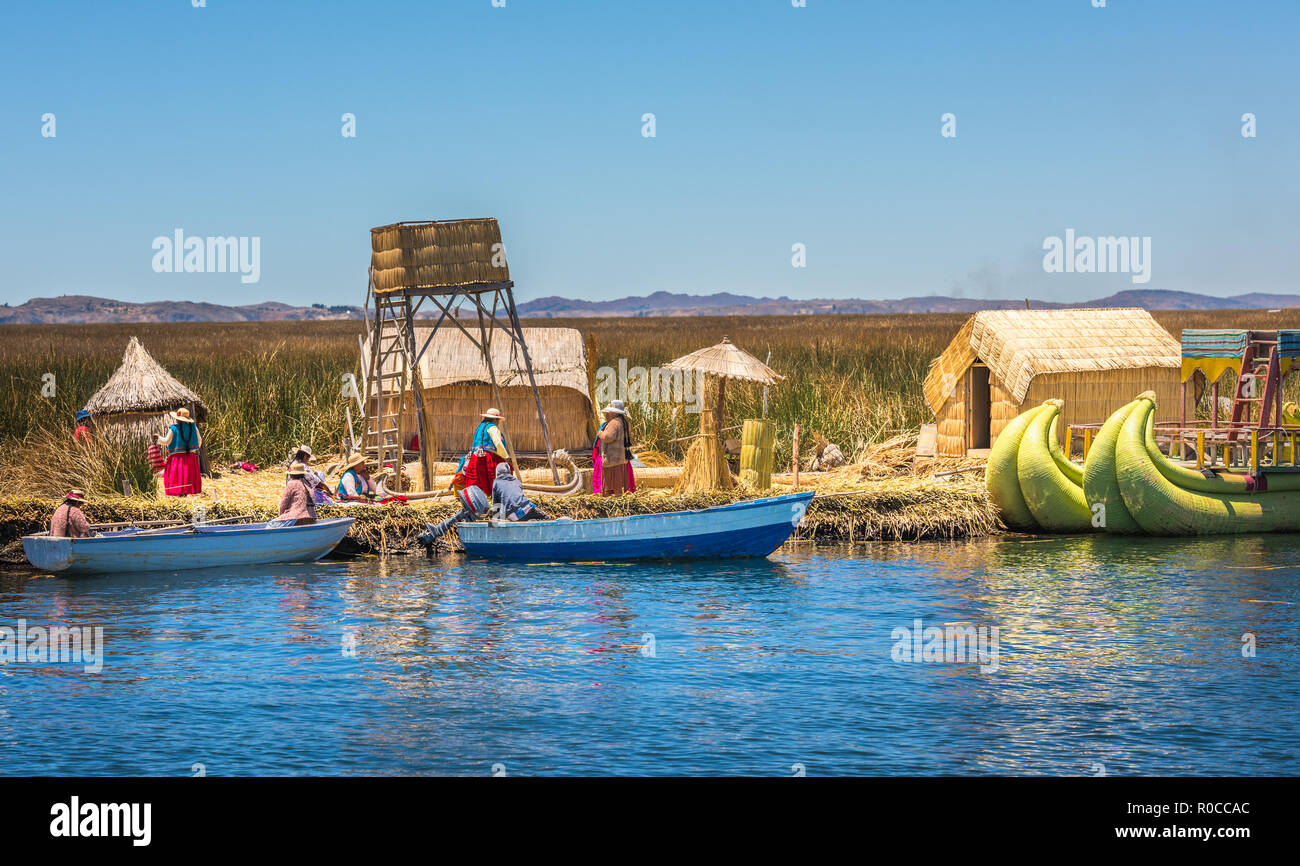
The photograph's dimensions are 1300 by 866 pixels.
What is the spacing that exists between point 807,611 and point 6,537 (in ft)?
37.1

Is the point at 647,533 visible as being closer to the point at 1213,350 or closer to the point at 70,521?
the point at 70,521

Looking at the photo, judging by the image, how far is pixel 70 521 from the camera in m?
17.2

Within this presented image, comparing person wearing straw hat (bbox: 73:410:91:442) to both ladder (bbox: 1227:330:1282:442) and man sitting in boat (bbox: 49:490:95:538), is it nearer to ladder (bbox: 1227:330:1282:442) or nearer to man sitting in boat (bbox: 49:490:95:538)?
man sitting in boat (bbox: 49:490:95:538)

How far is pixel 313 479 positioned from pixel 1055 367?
38.9 feet

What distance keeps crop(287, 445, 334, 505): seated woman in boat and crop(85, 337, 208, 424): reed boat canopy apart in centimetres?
443

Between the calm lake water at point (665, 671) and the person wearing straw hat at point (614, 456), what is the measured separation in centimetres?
166

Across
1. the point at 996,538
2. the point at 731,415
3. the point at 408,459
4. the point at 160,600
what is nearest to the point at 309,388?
the point at 408,459

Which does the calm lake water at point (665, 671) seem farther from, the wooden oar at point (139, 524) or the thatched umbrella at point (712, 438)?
the thatched umbrella at point (712, 438)

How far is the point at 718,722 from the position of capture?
11352 mm

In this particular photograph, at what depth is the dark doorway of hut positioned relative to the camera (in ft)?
81.6

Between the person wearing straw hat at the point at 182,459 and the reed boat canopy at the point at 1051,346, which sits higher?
the reed boat canopy at the point at 1051,346

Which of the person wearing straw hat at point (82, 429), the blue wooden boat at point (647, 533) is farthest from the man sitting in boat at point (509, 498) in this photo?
the person wearing straw hat at point (82, 429)

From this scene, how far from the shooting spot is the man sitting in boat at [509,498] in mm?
18156

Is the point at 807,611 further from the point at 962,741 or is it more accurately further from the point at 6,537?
the point at 6,537
